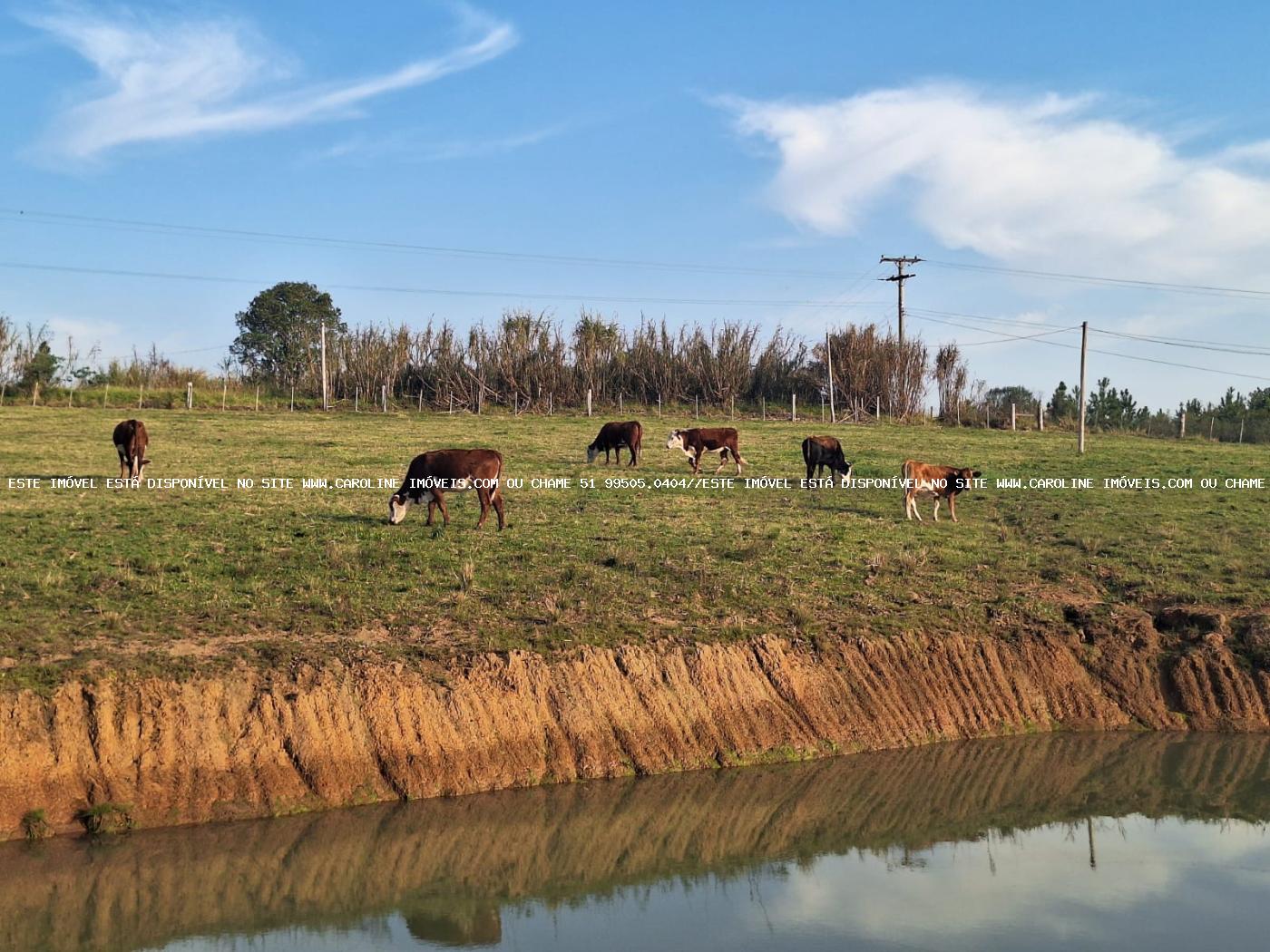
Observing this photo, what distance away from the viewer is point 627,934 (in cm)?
971

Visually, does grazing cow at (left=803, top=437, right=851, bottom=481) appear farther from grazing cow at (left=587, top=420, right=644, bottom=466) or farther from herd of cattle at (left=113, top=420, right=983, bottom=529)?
grazing cow at (left=587, top=420, right=644, bottom=466)

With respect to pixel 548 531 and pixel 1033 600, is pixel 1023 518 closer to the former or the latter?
pixel 1033 600

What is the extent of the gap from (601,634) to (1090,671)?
6.62 metres

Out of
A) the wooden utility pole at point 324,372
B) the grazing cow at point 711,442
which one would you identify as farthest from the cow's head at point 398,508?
the wooden utility pole at point 324,372

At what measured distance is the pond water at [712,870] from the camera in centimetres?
966

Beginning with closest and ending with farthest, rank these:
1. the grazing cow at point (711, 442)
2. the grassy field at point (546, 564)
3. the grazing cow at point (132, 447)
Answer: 1. the grassy field at point (546, 564)
2. the grazing cow at point (132, 447)
3. the grazing cow at point (711, 442)

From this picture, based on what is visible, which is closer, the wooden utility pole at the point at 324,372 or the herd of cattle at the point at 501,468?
the herd of cattle at the point at 501,468

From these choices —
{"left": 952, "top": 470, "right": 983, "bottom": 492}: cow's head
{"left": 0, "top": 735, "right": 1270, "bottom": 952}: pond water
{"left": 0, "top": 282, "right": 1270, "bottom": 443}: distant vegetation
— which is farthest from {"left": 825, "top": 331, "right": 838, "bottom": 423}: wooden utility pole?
{"left": 0, "top": 735, "right": 1270, "bottom": 952}: pond water

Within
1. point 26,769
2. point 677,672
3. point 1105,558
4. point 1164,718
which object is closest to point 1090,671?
point 1164,718

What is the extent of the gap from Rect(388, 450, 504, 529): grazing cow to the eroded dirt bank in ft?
20.7

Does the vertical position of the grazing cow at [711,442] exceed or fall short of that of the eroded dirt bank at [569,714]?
it exceeds it

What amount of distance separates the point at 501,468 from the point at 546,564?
4.02 metres

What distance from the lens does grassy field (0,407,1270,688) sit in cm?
1417

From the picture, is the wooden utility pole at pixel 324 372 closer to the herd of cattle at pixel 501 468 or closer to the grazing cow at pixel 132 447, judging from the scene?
the herd of cattle at pixel 501 468
